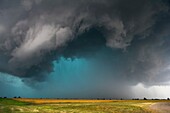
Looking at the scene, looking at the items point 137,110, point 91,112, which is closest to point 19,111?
point 91,112

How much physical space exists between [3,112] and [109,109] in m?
33.7

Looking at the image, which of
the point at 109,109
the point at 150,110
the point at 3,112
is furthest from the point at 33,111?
the point at 150,110

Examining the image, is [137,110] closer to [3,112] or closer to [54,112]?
[54,112]

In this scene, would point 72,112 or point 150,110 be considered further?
point 150,110

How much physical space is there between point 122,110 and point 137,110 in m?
5.64

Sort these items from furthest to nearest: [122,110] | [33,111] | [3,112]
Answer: [122,110] → [33,111] → [3,112]

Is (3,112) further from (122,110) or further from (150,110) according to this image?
(150,110)

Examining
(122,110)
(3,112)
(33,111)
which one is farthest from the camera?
(122,110)

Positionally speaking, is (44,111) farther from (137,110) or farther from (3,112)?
(137,110)

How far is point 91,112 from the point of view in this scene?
7169 centimetres

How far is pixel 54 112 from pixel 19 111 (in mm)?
10811

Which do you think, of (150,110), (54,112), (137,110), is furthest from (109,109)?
(54,112)

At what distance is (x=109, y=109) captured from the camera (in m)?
79.8

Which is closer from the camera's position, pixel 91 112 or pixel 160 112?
pixel 91 112
